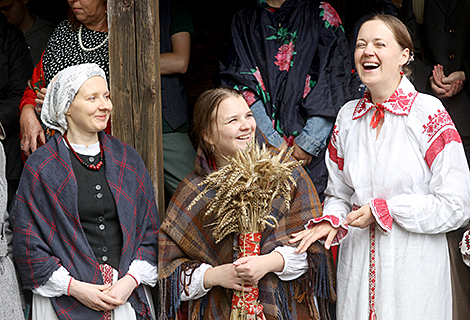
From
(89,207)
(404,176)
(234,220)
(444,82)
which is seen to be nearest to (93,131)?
(89,207)

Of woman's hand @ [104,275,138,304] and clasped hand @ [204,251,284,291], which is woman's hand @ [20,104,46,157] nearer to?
woman's hand @ [104,275,138,304]

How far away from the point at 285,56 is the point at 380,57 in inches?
42.4

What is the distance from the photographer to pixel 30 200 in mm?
3111

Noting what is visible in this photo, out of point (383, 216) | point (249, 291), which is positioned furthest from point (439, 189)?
point (249, 291)

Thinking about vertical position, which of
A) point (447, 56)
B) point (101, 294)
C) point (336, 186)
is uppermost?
point (447, 56)

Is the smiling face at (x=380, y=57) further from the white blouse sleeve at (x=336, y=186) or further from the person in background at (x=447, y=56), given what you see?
the person in background at (x=447, y=56)

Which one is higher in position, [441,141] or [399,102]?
[399,102]

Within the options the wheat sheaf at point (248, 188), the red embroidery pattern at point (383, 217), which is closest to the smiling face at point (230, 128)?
the wheat sheaf at point (248, 188)

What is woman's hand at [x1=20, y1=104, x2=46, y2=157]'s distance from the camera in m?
3.83

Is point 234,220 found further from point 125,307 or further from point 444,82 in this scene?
point 444,82

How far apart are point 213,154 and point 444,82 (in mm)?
1817

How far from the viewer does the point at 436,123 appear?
2.93m

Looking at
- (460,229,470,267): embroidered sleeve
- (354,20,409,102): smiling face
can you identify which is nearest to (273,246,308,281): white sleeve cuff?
(460,229,470,267): embroidered sleeve

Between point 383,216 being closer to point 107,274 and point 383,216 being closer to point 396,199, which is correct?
point 396,199
